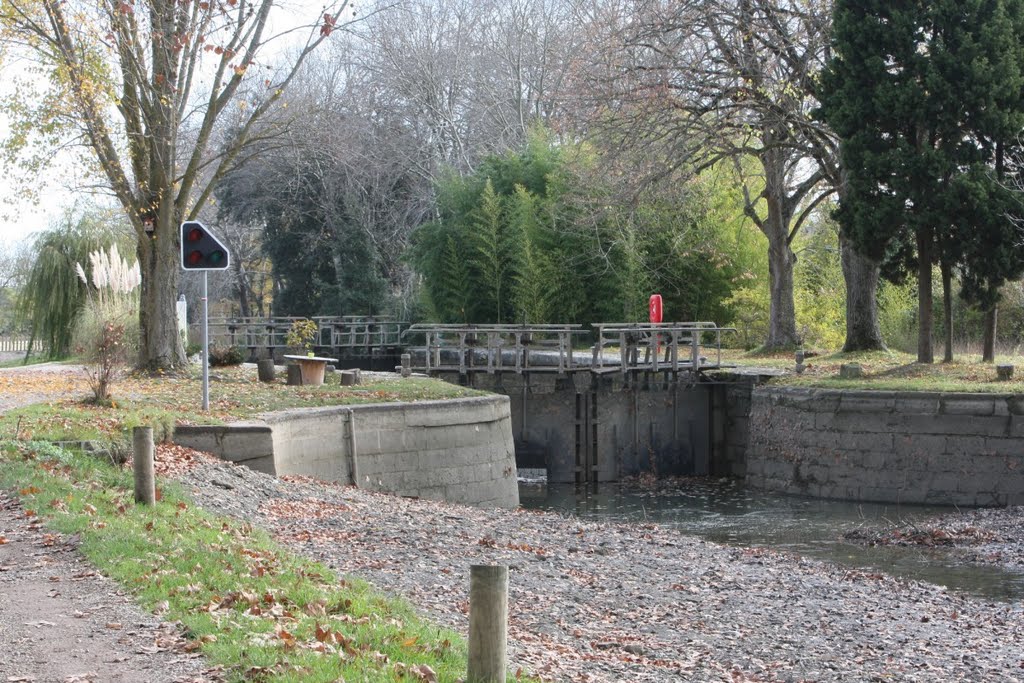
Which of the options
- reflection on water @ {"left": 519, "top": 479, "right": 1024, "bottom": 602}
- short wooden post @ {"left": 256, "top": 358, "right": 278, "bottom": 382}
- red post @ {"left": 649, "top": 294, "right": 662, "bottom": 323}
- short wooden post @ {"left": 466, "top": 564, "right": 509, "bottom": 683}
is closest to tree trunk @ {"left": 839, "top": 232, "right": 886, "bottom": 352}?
red post @ {"left": 649, "top": 294, "right": 662, "bottom": 323}

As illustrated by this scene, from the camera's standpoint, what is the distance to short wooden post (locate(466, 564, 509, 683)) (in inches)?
224

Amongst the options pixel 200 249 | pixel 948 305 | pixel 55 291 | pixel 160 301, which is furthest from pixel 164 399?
pixel 55 291

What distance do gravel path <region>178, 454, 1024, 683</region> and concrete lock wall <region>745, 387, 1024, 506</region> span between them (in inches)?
298

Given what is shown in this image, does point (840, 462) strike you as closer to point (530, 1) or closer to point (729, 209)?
point (729, 209)

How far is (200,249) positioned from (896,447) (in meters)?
12.1

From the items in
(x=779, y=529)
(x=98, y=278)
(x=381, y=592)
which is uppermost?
(x=98, y=278)

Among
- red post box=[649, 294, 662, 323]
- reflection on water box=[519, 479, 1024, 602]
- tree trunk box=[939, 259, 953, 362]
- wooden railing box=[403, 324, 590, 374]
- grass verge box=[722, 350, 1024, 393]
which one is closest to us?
reflection on water box=[519, 479, 1024, 602]

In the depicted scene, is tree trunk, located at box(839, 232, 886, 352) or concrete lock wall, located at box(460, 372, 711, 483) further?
tree trunk, located at box(839, 232, 886, 352)

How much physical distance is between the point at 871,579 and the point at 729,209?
24557 mm

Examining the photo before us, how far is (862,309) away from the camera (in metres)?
28.2

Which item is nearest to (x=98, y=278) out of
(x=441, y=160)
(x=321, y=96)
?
(x=441, y=160)

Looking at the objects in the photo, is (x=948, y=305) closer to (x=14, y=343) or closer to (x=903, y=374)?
(x=903, y=374)

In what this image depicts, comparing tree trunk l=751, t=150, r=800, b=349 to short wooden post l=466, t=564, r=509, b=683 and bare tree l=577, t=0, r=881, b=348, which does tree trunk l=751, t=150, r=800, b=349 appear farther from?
short wooden post l=466, t=564, r=509, b=683

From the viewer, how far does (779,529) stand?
18.5 metres
